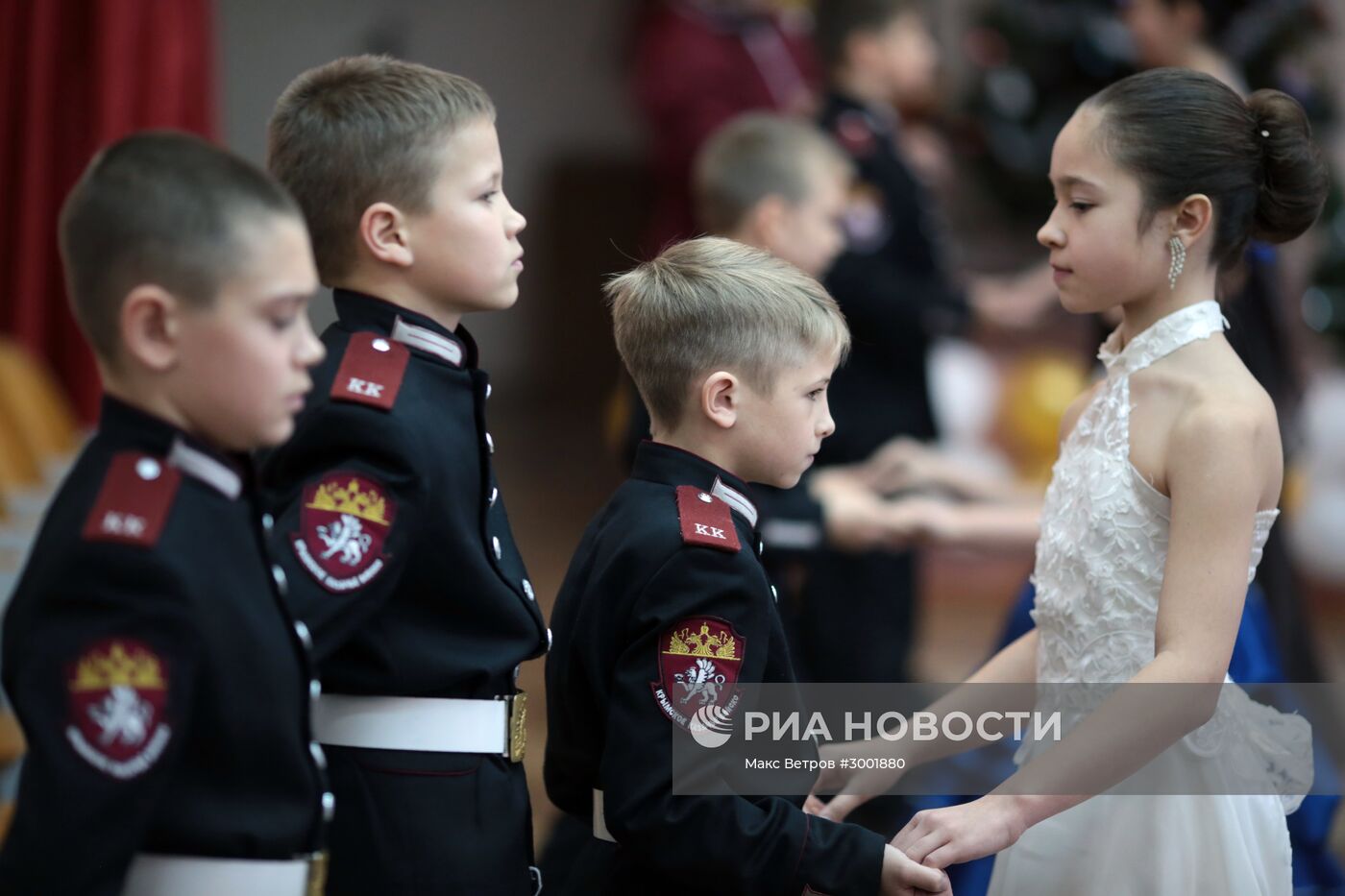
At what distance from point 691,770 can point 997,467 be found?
461cm

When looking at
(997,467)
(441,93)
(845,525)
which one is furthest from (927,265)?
(441,93)

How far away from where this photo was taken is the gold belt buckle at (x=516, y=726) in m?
1.55

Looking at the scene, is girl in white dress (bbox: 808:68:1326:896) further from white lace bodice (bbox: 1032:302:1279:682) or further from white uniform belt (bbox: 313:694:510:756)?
white uniform belt (bbox: 313:694:510:756)

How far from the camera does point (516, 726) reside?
156 cm

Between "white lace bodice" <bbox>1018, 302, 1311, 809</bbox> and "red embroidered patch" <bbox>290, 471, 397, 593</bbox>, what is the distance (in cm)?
77

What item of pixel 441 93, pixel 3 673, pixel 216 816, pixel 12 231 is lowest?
pixel 216 816

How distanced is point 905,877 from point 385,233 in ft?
2.65

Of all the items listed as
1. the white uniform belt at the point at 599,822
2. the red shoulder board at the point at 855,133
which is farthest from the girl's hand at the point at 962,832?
the red shoulder board at the point at 855,133

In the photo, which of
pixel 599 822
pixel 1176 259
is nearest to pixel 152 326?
pixel 599 822

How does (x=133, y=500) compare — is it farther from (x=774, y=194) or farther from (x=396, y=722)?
(x=774, y=194)

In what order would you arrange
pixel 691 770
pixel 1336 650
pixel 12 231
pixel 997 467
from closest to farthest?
pixel 691 770 < pixel 12 231 < pixel 1336 650 < pixel 997 467

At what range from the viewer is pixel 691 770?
1.43m

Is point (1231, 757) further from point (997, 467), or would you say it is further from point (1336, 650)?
point (997, 467)

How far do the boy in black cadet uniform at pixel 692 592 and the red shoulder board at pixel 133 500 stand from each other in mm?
447
